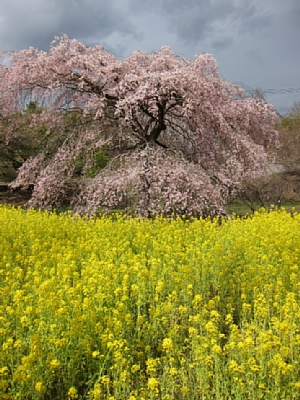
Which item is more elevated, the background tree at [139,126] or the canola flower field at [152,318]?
the background tree at [139,126]

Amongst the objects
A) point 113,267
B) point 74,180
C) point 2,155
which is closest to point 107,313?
point 113,267

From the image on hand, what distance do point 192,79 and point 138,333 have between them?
24.3ft

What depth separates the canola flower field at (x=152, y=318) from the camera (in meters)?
2.82

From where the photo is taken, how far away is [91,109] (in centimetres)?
1120

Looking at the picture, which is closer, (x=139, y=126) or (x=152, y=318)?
(x=152, y=318)

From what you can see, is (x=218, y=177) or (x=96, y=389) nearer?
(x=96, y=389)

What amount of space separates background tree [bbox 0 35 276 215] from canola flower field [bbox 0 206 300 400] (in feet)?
7.50

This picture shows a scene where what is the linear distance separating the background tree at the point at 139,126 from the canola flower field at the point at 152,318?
7.50 feet

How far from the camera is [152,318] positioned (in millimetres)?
3795

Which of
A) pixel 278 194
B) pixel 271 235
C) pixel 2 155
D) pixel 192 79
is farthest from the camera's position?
pixel 2 155

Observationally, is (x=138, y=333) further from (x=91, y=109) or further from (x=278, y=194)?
(x=278, y=194)

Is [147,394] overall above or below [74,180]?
below

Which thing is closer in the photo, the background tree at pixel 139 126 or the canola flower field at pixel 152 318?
the canola flower field at pixel 152 318

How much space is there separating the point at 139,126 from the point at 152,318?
8.14 m
